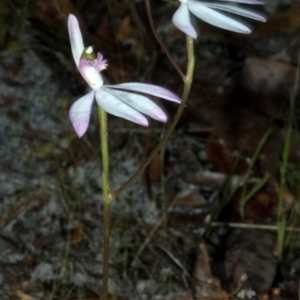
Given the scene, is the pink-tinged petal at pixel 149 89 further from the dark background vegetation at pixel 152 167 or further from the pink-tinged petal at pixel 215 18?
the dark background vegetation at pixel 152 167

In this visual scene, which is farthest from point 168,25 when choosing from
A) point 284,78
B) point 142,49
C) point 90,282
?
point 90,282

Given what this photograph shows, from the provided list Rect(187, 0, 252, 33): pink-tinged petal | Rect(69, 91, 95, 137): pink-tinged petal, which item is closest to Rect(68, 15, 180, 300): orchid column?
Rect(69, 91, 95, 137): pink-tinged petal

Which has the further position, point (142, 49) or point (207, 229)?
point (142, 49)

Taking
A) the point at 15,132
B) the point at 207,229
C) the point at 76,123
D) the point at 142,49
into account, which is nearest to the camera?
the point at 76,123

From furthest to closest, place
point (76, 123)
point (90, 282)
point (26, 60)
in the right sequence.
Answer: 1. point (26, 60)
2. point (90, 282)
3. point (76, 123)

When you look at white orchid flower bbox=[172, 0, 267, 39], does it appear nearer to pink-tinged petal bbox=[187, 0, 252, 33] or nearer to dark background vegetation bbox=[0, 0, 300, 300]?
pink-tinged petal bbox=[187, 0, 252, 33]

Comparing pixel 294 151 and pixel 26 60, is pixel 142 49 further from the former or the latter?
pixel 294 151

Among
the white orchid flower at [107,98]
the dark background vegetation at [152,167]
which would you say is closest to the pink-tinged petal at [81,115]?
the white orchid flower at [107,98]

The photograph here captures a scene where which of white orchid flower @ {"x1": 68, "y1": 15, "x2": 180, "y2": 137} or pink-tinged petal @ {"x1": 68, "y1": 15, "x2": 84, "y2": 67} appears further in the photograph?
pink-tinged petal @ {"x1": 68, "y1": 15, "x2": 84, "y2": 67}
